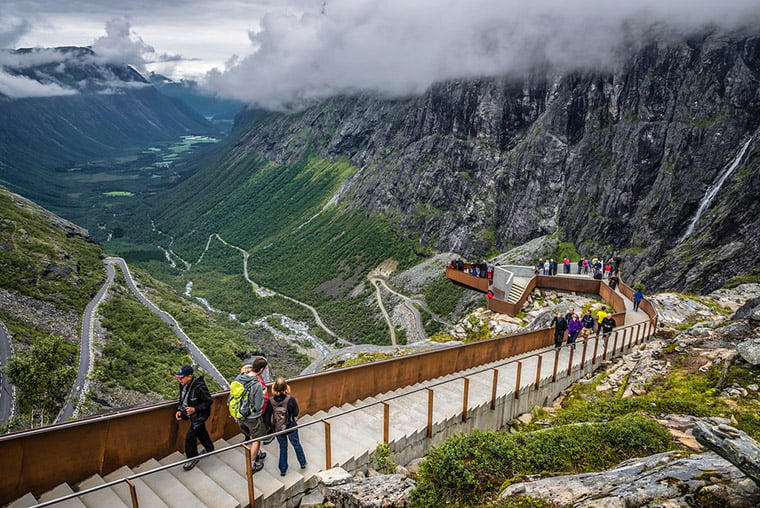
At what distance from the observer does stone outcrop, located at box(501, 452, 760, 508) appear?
5891mm

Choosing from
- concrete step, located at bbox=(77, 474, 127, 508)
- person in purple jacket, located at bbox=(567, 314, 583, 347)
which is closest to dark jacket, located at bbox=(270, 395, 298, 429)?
concrete step, located at bbox=(77, 474, 127, 508)

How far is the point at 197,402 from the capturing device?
29.0 ft

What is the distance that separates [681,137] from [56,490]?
93957 mm

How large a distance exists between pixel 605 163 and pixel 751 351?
95.2 m

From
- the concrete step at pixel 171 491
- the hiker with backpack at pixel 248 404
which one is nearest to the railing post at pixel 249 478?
the concrete step at pixel 171 491

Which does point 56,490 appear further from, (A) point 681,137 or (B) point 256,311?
(B) point 256,311

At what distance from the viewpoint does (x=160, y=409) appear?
8.84 metres

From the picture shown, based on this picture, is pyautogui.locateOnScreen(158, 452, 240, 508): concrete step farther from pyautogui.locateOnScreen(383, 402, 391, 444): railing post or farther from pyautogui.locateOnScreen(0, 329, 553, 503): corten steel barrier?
pyautogui.locateOnScreen(383, 402, 391, 444): railing post

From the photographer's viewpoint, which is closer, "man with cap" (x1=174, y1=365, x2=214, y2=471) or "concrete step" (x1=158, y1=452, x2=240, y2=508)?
"concrete step" (x1=158, y1=452, x2=240, y2=508)

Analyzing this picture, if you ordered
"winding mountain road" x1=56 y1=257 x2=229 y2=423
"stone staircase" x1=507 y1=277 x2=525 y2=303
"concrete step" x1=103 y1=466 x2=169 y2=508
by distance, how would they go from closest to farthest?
"concrete step" x1=103 y1=466 x2=169 y2=508, "stone staircase" x1=507 y1=277 x2=525 y2=303, "winding mountain road" x1=56 y1=257 x2=229 y2=423

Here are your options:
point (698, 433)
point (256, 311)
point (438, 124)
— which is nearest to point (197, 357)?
point (256, 311)

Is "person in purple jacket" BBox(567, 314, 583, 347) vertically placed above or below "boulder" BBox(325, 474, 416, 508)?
above

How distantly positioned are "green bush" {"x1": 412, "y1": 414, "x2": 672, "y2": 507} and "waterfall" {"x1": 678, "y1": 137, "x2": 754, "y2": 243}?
222 ft

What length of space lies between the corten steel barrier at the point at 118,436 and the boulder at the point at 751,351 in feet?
30.6
